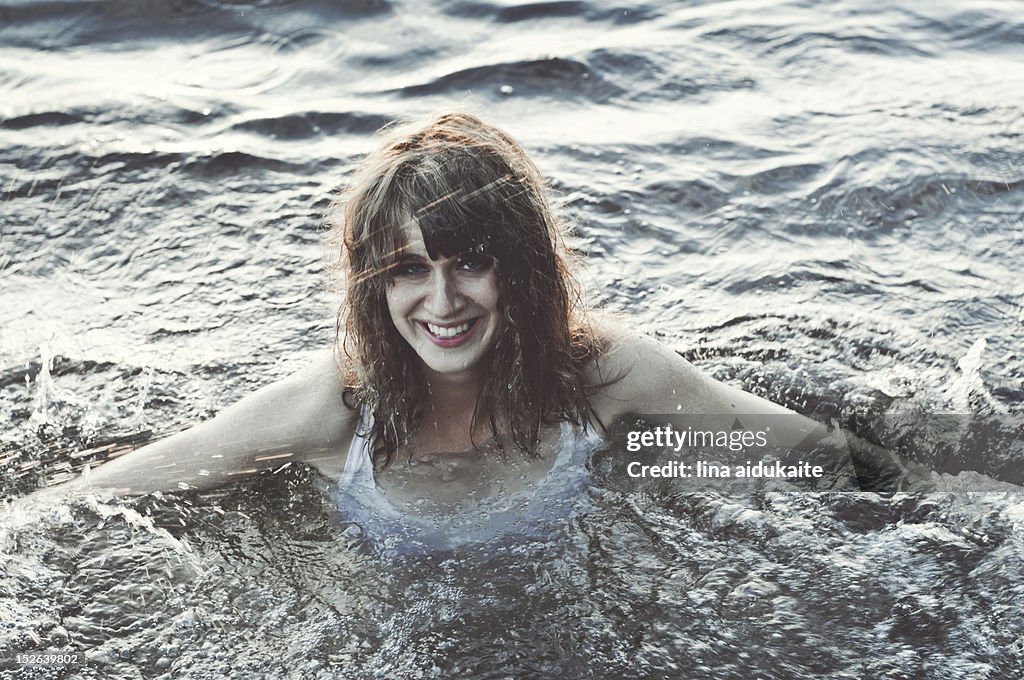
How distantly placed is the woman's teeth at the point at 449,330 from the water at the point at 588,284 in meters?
0.76

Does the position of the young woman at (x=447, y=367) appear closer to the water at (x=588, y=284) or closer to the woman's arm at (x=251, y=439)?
the woman's arm at (x=251, y=439)

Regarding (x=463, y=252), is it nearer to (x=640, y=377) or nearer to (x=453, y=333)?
(x=453, y=333)

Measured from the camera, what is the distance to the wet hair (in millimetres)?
3521

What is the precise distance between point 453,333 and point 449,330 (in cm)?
2

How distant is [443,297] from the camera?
3.56 m

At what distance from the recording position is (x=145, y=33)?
840cm

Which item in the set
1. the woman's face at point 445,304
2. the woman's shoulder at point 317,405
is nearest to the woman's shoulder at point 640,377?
the woman's face at point 445,304

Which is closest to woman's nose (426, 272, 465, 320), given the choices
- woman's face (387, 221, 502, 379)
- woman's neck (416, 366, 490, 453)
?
woman's face (387, 221, 502, 379)

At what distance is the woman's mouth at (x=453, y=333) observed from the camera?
145 inches

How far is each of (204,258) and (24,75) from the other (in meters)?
2.73

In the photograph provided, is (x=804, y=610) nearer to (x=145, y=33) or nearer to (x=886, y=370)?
(x=886, y=370)

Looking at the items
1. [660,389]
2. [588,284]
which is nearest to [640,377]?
[660,389]

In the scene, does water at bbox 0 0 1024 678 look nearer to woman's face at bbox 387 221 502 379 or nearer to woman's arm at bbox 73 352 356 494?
woman's arm at bbox 73 352 356 494

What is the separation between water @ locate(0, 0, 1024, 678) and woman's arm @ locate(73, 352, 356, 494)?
13cm
